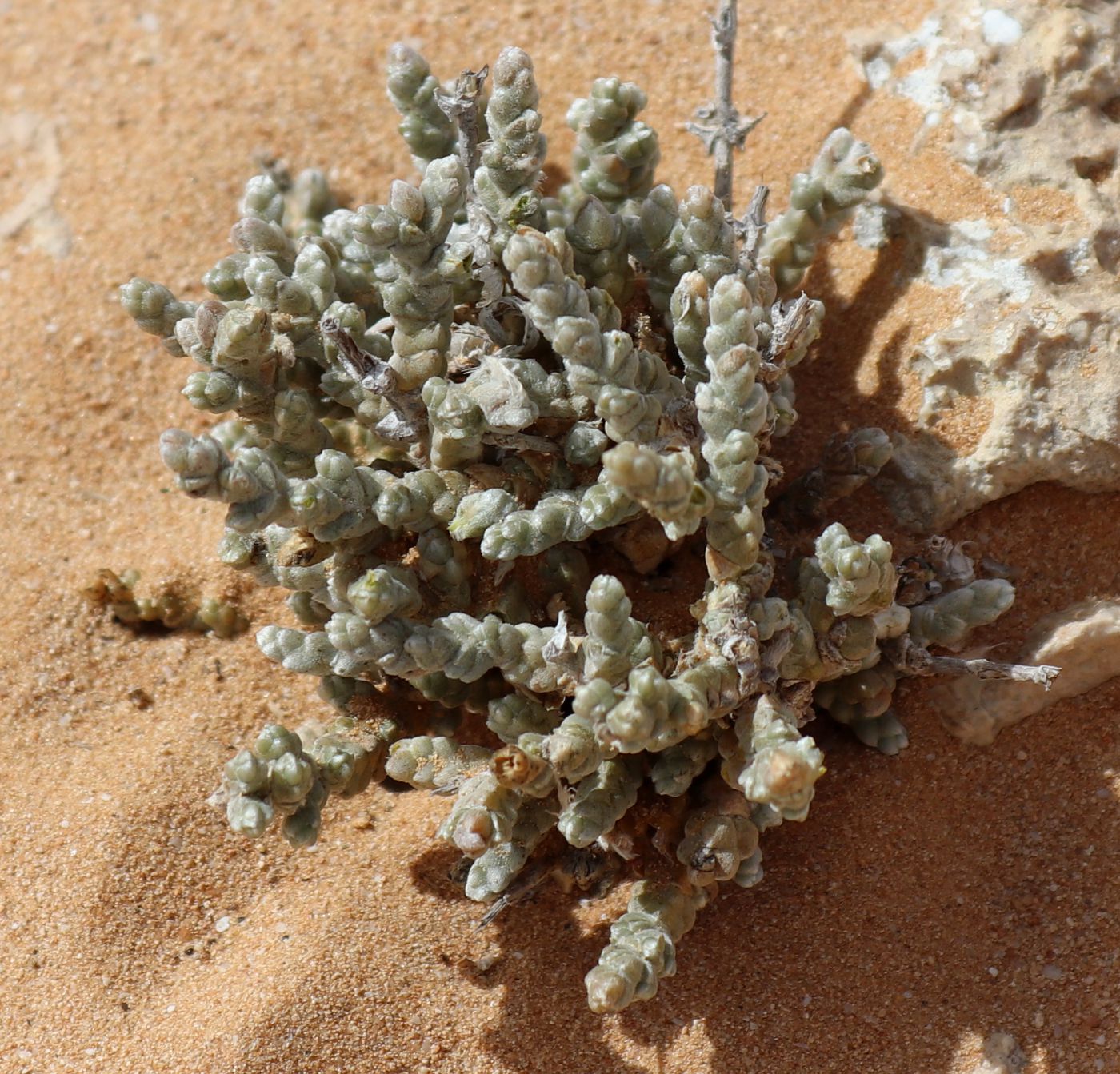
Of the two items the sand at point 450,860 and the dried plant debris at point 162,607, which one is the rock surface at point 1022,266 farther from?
the dried plant debris at point 162,607

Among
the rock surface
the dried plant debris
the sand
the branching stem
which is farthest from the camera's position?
the dried plant debris

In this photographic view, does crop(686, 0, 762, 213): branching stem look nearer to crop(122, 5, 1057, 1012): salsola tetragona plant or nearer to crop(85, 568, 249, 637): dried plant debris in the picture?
crop(122, 5, 1057, 1012): salsola tetragona plant

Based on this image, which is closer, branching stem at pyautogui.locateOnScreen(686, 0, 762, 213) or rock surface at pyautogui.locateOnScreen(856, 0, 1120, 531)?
rock surface at pyautogui.locateOnScreen(856, 0, 1120, 531)

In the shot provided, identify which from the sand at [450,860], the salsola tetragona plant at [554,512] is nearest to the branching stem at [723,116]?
the salsola tetragona plant at [554,512]

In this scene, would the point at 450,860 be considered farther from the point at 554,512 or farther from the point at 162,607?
the point at 162,607

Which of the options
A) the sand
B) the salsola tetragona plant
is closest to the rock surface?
the sand

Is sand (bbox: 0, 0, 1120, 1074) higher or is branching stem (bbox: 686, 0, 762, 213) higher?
branching stem (bbox: 686, 0, 762, 213)

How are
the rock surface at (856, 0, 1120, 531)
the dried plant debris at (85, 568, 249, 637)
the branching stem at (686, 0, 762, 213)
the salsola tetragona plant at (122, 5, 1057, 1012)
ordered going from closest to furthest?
the salsola tetragona plant at (122, 5, 1057, 1012), the rock surface at (856, 0, 1120, 531), the branching stem at (686, 0, 762, 213), the dried plant debris at (85, 568, 249, 637)

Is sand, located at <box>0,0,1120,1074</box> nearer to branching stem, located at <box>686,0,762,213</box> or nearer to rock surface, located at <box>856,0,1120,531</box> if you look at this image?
rock surface, located at <box>856,0,1120,531</box>
